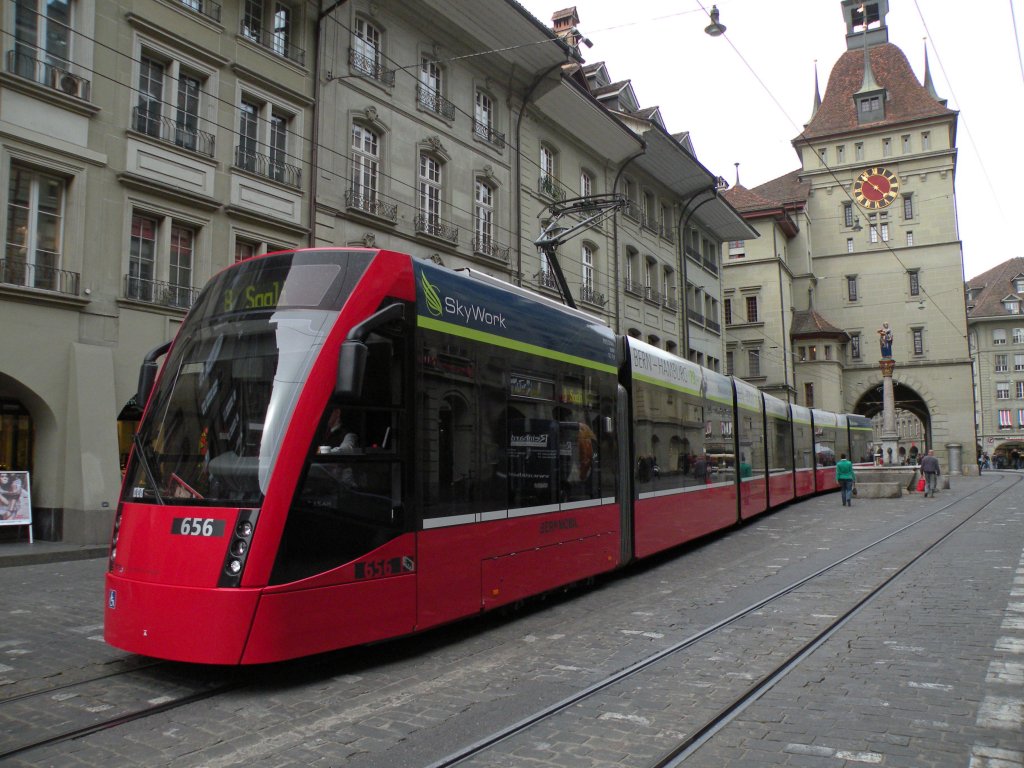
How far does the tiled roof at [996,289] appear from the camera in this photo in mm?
88688

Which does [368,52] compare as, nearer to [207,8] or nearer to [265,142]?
[265,142]

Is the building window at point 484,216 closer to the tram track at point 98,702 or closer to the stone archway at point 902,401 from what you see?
the tram track at point 98,702

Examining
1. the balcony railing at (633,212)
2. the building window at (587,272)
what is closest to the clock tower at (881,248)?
the balcony railing at (633,212)

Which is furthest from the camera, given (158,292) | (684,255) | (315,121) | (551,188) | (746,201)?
(746,201)

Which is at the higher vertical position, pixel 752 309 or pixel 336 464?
pixel 752 309

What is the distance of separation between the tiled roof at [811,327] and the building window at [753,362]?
5165mm

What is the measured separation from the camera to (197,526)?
5.45m

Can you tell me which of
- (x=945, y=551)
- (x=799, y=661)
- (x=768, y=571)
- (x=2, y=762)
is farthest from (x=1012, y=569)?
(x=2, y=762)

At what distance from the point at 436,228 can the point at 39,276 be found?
31.8 feet

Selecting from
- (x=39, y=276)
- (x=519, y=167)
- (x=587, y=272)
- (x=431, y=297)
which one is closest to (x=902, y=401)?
(x=587, y=272)

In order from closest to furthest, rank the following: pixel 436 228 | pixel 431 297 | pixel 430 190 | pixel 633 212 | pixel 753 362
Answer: pixel 431 297, pixel 436 228, pixel 430 190, pixel 633 212, pixel 753 362

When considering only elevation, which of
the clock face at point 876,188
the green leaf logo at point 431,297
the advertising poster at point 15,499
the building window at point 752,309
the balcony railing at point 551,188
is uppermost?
the clock face at point 876,188

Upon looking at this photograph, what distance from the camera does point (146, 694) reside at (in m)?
5.45

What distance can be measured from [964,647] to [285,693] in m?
5.10
